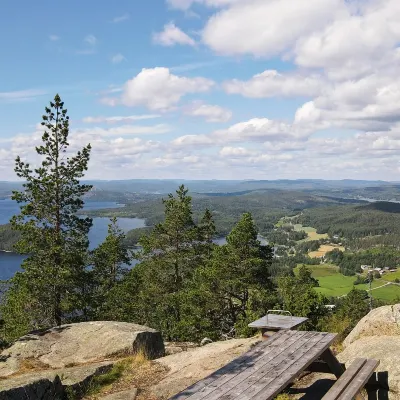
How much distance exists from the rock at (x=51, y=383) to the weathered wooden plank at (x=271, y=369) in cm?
439

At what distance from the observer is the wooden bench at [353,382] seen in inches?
254

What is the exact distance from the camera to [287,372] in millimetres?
6348

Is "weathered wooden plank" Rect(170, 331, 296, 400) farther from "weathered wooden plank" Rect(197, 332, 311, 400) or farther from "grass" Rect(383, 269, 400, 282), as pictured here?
"grass" Rect(383, 269, 400, 282)

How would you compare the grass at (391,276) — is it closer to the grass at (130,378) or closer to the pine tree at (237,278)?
the pine tree at (237,278)

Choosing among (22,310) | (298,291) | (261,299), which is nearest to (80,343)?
(22,310)

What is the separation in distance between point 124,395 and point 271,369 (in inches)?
158

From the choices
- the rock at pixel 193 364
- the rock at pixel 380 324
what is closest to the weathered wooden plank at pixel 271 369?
the rock at pixel 193 364

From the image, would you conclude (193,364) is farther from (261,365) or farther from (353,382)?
(353,382)

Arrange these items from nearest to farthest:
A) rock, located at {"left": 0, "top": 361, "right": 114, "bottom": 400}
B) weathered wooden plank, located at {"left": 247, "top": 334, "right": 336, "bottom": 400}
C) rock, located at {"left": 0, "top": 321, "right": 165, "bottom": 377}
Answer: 1. weathered wooden plank, located at {"left": 247, "top": 334, "right": 336, "bottom": 400}
2. rock, located at {"left": 0, "top": 361, "right": 114, "bottom": 400}
3. rock, located at {"left": 0, "top": 321, "right": 165, "bottom": 377}

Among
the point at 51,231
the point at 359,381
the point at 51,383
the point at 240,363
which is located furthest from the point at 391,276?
the point at 51,383

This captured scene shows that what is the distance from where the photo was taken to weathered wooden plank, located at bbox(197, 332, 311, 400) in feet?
18.7

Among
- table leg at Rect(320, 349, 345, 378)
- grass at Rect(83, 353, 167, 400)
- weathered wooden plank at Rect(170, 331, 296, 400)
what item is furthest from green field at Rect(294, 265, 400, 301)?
weathered wooden plank at Rect(170, 331, 296, 400)

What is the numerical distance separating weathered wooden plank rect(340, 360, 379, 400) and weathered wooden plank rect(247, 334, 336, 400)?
2.31 feet

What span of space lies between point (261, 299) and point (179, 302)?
6.91 meters
